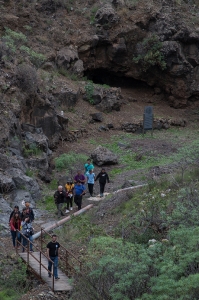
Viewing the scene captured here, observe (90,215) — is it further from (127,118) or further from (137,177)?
(127,118)

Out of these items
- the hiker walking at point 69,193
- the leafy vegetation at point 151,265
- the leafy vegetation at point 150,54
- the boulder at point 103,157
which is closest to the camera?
the leafy vegetation at point 151,265

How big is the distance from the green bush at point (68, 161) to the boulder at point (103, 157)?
515mm

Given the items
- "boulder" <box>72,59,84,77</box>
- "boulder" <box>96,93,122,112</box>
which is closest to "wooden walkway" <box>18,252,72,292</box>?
"boulder" <box>96,93,122,112</box>

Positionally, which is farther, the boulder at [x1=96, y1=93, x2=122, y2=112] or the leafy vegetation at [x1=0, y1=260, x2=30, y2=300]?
the boulder at [x1=96, y1=93, x2=122, y2=112]

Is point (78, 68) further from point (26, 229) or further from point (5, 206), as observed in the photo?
point (26, 229)

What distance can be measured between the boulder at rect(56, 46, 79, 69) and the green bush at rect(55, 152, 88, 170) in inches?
291

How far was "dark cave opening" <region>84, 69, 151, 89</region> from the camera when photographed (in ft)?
107

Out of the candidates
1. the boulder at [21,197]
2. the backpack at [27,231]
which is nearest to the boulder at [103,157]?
the boulder at [21,197]

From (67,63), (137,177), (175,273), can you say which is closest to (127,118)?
(67,63)

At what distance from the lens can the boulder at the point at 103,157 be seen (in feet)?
76.3

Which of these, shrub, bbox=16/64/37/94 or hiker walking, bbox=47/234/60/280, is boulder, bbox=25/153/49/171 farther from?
hiker walking, bbox=47/234/60/280

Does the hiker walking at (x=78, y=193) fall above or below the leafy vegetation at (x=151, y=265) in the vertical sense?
below

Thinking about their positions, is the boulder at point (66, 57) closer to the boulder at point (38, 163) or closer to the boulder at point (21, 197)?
the boulder at point (38, 163)

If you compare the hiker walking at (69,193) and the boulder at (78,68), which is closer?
the hiker walking at (69,193)
